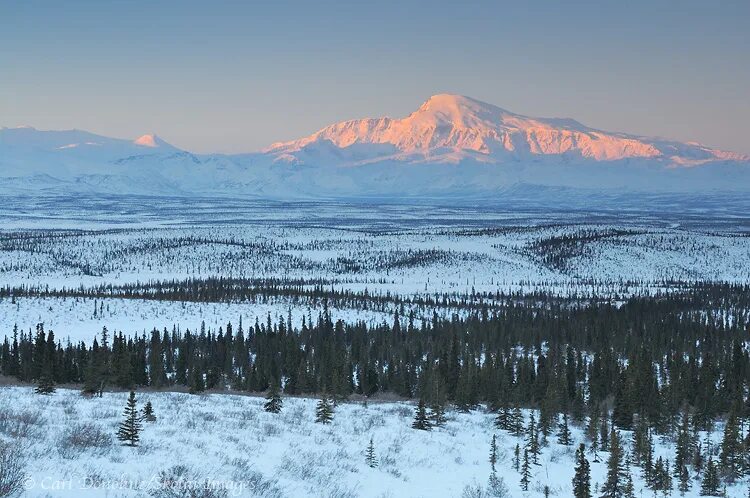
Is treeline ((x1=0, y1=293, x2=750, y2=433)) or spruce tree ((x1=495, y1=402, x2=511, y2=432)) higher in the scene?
spruce tree ((x1=495, y1=402, x2=511, y2=432))

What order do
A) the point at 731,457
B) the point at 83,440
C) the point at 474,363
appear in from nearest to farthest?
1. the point at 83,440
2. the point at 731,457
3. the point at 474,363

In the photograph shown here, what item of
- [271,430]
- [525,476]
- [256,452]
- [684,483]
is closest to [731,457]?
[684,483]

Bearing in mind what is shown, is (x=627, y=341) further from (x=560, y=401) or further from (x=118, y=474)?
(x=118, y=474)

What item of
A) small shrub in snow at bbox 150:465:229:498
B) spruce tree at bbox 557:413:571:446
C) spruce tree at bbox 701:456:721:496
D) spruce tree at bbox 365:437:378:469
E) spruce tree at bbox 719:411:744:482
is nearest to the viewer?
small shrub in snow at bbox 150:465:229:498

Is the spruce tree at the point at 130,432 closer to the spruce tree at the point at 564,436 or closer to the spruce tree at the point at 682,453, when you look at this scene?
the spruce tree at the point at 564,436

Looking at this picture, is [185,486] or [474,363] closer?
[185,486]

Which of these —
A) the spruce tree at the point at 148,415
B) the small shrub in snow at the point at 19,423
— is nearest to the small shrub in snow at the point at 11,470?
the small shrub in snow at the point at 19,423

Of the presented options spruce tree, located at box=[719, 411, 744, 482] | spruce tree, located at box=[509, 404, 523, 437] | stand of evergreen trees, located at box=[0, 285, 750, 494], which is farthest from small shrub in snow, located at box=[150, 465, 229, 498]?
spruce tree, located at box=[719, 411, 744, 482]

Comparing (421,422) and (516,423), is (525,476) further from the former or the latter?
(516,423)

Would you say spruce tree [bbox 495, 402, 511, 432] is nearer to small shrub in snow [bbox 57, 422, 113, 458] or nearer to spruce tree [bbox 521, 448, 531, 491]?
spruce tree [bbox 521, 448, 531, 491]
